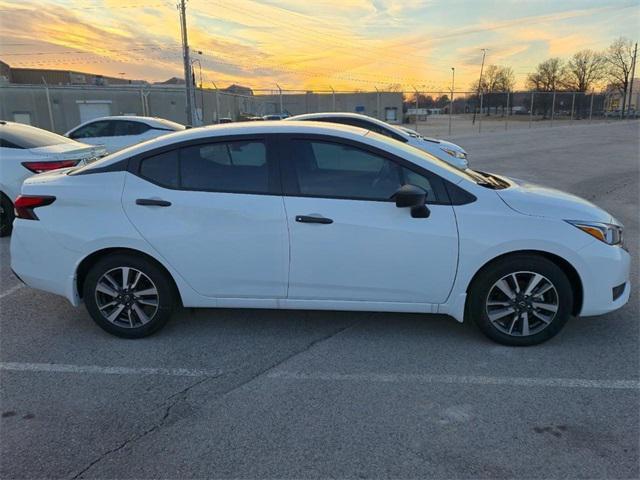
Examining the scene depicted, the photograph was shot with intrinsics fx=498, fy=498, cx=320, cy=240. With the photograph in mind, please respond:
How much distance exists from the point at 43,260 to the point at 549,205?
3917mm

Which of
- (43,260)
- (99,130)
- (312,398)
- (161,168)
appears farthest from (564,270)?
(99,130)

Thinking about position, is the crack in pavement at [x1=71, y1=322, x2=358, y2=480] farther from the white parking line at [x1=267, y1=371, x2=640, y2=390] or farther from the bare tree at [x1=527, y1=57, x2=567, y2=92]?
the bare tree at [x1=527, y1=57, x2=567, y2=92]

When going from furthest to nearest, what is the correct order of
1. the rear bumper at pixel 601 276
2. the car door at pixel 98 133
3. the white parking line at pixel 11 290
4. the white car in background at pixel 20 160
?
1. the car door at pixel 98 133
2. the white car in background at pixel 20 160
3. the white parking line at pixel 11 290
4. the rear bumper at pixel 601 276

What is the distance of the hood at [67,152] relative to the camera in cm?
686

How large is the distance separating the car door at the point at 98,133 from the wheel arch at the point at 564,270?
36.3ft

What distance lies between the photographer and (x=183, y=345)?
12.7ft

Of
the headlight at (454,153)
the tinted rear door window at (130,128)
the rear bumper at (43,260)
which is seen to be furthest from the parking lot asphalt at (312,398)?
the tinted rear door window at (130,128)

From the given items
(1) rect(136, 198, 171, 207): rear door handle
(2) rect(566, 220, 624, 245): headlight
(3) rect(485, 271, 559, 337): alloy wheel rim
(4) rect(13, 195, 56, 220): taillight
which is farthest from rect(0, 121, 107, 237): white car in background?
(2) rect(566, 220, 624, 245): headlight

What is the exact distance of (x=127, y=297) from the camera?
3885 mm

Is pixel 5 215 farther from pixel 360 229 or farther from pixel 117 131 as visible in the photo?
pixel 117 131

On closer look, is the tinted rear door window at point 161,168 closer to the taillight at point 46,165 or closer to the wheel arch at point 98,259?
the wheel arch at point 98,259

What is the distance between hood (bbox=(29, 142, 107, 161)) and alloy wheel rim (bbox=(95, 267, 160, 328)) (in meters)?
3.79

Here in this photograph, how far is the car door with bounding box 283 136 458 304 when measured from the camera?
3.59m

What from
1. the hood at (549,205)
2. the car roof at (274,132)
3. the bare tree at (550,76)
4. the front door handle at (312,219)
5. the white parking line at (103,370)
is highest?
the bare tree at (550,76)
